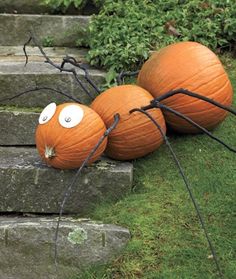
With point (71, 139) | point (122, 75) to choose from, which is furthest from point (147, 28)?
point (71, 139)

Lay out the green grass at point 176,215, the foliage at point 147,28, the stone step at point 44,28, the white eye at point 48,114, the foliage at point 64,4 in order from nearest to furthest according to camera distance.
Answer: the green grass at point 176,215 < the white eye at point 48,114 < the foliage at point 147,28 < the stone step at point 44,28 < the foliage at point 64,4

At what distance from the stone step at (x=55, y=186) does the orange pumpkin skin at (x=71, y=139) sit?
0.35ft

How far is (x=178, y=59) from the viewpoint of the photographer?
11.0ft

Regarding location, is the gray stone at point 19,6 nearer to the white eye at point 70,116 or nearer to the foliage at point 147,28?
the foliage at point 147,28

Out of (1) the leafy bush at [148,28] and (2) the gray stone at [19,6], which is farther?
(2) the gray stone at [19,6]

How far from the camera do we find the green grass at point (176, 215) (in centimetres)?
264

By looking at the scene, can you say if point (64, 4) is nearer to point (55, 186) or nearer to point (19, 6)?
point (19, 6)

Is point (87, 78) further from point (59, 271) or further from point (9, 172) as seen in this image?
point (59, 271)

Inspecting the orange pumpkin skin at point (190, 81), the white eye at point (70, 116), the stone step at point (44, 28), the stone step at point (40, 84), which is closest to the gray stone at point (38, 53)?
the stone step at point (44, 28)

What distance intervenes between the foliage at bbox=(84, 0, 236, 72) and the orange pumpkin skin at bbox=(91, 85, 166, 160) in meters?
0.84

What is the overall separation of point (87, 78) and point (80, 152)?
95 centimetres

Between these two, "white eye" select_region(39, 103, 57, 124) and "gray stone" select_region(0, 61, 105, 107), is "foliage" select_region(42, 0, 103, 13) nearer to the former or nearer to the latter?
"gray stone" select_region(0, 61, 105, 107)

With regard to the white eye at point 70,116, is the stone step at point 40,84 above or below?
below

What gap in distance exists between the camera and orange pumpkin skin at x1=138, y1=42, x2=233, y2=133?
10.8ft
